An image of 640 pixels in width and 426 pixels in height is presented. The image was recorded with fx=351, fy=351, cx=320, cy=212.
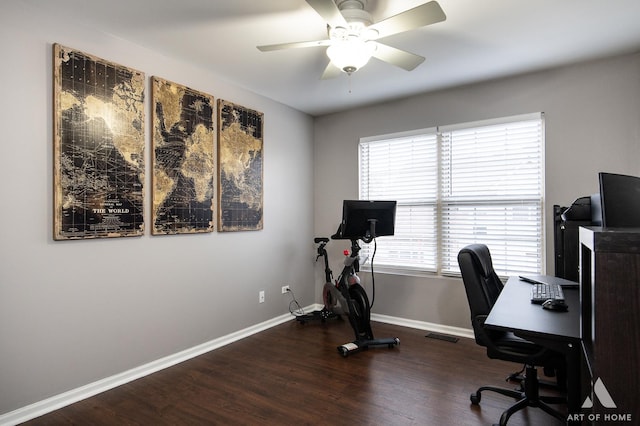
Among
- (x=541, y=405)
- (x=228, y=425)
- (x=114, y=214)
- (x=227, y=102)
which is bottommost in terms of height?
(x=228, y=425)

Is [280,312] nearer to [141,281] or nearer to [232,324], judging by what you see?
[232,324]

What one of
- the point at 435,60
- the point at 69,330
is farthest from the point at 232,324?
the point at 435,60

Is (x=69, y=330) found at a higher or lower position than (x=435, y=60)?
lower

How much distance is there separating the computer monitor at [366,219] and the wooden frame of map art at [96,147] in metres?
1.80

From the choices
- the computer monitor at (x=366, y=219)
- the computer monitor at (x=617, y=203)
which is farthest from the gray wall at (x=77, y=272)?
the computer monitor at (x=617, y=203)

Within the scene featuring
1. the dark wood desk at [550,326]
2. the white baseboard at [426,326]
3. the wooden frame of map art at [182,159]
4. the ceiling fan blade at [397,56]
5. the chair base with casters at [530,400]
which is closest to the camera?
the dark wood desk at [550,326]

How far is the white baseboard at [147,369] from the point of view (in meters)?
2.20

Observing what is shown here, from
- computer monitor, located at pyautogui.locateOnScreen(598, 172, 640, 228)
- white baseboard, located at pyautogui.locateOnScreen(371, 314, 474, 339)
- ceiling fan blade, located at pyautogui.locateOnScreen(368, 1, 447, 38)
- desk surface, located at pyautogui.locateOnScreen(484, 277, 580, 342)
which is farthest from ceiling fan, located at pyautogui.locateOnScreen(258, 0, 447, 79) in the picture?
white baseboard, located at pyautogui.locateOnScreen(371, 314, 474, 339)

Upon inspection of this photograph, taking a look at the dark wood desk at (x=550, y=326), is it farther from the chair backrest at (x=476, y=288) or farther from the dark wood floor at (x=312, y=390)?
the dark wood floor at (x=312, y=390)

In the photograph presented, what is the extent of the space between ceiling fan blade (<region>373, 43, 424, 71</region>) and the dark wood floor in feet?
7.64

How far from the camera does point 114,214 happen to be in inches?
104

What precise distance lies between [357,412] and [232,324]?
5.78 ft

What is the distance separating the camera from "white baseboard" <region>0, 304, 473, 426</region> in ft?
7.21

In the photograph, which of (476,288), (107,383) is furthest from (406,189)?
(107,383)
